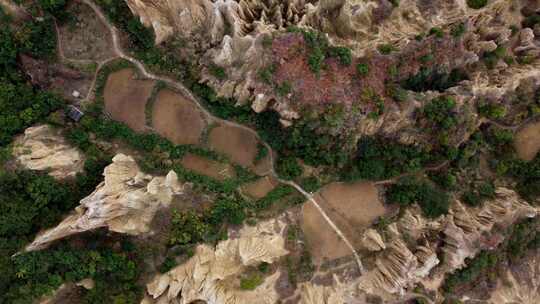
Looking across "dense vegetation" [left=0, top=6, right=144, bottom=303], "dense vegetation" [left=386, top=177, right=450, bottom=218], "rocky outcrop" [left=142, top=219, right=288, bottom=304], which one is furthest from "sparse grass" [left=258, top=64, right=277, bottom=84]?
"dense vegetation" [left=386, top=177, right=450, bottom=218]

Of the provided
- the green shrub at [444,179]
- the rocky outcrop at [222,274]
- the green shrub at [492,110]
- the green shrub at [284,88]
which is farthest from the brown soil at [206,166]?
the green shrub at [492,110]

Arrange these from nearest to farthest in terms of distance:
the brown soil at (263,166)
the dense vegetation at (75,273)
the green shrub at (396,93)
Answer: the dense vegetation at (75,273), the green shrub at (396,93), the brown soil at (263,166)

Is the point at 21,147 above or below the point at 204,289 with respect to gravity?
above

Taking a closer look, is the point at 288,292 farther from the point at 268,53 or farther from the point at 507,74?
the point at 507,74

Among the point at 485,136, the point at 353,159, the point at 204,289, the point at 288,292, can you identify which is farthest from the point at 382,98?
the point at 204,289

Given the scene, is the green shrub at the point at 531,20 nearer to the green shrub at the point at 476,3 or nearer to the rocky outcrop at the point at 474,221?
the green shrub at the point at 476,3

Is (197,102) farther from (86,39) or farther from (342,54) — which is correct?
(342,54)
